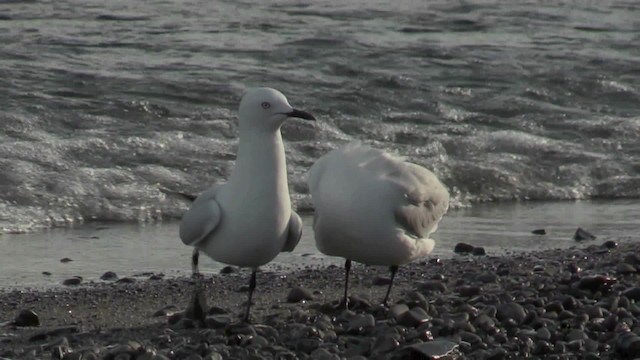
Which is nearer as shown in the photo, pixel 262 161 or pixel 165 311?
pixel 262 161

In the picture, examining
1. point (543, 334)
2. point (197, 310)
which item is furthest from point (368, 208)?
point (543, 334)

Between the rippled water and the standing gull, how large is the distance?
3231mm

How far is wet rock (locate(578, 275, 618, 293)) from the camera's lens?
21.0 ft

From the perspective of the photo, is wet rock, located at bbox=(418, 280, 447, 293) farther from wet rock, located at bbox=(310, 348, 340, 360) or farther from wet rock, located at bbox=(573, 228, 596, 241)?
wet rock, located at bbox=(573, 228, 596, 241)

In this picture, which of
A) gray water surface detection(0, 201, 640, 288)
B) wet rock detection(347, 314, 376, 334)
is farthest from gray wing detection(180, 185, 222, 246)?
gray water surface detection(0, 201, 640, 288)

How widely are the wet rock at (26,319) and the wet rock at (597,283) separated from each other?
2.57 m

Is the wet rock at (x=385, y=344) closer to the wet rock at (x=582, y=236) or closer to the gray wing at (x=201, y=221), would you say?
the gray wing at (x=201, y=221)

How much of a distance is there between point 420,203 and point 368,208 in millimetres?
451

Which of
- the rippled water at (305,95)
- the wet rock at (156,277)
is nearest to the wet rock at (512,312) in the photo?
the wet rock at (156,277)

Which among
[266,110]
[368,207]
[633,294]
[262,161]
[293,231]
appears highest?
[266,110]

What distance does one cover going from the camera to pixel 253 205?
18.8ft

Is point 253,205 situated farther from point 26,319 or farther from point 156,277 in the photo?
point 156,277

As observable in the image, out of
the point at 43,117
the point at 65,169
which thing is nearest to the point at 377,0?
the point at 43,117

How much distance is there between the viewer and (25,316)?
5953 millimetres
